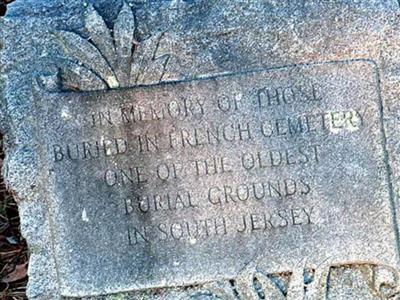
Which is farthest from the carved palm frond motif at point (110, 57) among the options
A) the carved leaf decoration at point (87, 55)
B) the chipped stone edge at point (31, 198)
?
the chipped stone edge at point (31, 198)

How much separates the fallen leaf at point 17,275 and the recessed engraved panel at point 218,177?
2.51ft

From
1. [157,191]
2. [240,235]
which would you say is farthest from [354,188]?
[157,191]

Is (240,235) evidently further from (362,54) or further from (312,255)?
(362,54)

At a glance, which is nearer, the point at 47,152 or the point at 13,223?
the point at 47,152

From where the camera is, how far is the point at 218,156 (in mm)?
2529

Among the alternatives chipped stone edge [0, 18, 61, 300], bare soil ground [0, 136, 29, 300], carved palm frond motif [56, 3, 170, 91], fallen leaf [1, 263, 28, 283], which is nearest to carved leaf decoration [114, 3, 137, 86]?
carved palm frond motif [56, 3, 170, 91]

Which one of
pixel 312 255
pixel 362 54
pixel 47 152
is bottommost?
pixel 312 255

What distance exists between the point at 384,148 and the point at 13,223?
4.86ft

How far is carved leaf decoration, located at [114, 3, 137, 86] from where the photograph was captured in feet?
8.39

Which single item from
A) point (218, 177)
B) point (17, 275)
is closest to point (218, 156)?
point (218, 177)

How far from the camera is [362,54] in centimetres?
254

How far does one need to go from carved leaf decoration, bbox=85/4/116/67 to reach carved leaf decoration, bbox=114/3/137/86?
18 millimetres

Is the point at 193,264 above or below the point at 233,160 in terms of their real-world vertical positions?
below

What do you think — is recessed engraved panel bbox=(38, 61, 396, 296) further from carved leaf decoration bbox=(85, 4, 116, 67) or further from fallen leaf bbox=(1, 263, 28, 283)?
fallen leaf bbox=(1, 263, 28, 283)
